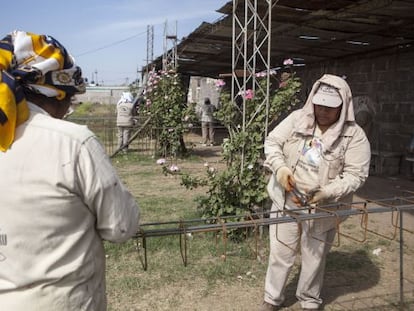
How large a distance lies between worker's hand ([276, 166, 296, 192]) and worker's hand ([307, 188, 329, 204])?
136 mm

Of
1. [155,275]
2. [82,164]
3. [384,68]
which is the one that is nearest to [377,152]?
[384,68]

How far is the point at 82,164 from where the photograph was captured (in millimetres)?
1393

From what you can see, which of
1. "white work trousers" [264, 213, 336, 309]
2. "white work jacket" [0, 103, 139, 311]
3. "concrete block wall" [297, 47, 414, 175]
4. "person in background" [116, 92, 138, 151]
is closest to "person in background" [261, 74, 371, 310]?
"white work trousers" [264, 213, 336, 309]

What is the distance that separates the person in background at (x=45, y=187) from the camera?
137 centimetres

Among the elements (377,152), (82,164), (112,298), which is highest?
(82,164)

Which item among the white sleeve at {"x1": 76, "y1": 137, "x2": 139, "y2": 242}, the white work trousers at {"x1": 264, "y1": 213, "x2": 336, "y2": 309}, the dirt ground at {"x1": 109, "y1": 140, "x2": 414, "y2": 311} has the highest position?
the white sleeve at {"x1": 76, "y1": 137, "x2": 139, "y2": 242}

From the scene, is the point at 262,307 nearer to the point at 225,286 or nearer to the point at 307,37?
the point at 225,286

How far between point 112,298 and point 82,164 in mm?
2505

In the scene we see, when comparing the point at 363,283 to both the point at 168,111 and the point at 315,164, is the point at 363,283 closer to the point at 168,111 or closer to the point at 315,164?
the point at 315,164

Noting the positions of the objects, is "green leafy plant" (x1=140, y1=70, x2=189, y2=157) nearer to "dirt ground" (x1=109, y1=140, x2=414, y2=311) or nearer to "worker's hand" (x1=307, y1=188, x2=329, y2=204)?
"dirt ground" (x1=109, y1=140, x2=414, y2=311)

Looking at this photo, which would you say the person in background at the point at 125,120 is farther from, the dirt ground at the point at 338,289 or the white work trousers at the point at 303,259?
the white work trousers at the point at 303,259

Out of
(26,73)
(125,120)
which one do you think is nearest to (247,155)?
(26,73)

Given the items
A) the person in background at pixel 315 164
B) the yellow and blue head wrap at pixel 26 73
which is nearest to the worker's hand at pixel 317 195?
the person in background at pixel 315 164

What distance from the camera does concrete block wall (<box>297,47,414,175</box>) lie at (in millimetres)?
9188
